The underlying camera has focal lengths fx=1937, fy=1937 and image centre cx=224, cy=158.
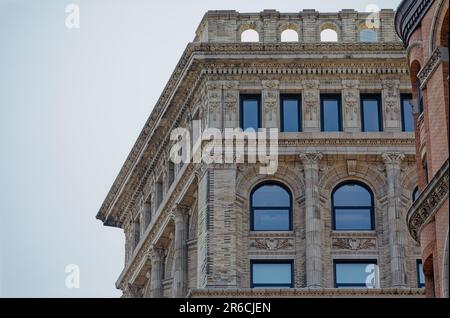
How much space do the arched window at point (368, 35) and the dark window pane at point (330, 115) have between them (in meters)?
3.21

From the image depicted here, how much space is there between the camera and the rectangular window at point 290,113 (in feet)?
262

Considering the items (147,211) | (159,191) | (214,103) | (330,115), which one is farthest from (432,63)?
(147,211)

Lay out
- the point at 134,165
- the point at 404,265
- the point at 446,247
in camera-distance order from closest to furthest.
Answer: the point at 446,247
the point at 404,265
the point at 134,165

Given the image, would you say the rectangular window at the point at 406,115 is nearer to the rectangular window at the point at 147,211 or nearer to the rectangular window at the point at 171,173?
the rectangular window at the point at 171,173

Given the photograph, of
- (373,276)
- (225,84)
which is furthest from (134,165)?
(373,276)

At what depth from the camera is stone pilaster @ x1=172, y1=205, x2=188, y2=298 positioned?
8219cm

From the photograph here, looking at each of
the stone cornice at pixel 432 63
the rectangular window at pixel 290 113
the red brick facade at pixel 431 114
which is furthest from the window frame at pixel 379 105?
the stone cornice at pixel 432 63

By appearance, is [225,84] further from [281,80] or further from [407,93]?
[407,93]

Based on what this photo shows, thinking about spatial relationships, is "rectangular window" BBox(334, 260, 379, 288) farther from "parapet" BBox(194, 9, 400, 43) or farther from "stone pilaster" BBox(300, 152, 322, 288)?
"parapet" BBox(194, 9, 400, 43)

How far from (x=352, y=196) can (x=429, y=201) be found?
26.0m

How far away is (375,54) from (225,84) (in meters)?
6.34

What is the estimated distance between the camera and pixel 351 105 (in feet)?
262

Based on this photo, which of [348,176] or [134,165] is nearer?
[348,176]

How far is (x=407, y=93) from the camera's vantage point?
263 feet
